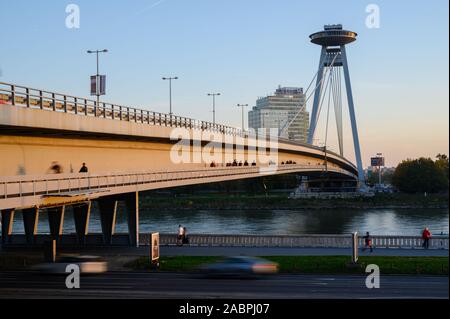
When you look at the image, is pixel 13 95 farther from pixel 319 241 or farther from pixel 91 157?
pixel 319 241

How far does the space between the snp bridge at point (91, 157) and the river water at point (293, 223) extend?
910 centimetres

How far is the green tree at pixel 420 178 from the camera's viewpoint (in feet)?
299

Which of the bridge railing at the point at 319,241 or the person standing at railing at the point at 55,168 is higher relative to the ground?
the person standing at railing at the point at 55,168

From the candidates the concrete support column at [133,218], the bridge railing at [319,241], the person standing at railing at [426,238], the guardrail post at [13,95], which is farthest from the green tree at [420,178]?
the guardrail post at [13,95]

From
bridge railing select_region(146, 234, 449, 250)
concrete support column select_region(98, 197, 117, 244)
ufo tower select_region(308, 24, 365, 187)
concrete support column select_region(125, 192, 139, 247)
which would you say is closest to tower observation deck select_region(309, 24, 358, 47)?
ufo tower select_region(308, 24, 365, 187)

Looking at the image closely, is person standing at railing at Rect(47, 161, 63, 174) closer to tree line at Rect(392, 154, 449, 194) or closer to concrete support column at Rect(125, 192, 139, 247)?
concrete support column at Rect(125, 192, 139, 247)

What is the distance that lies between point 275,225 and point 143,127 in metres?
27.7

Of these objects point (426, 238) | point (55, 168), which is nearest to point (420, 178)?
point (426, 238)

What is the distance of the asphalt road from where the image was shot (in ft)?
55.3

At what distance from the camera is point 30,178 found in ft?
59.0

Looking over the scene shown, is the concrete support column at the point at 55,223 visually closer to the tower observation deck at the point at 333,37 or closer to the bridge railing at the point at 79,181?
the bridge railing at the point at 79,181

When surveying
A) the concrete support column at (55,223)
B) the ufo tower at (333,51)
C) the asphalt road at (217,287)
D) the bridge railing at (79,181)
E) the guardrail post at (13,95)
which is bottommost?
the asphalt road at (217,287)

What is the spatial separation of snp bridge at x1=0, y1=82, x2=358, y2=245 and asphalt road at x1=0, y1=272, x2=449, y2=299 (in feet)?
8.34
